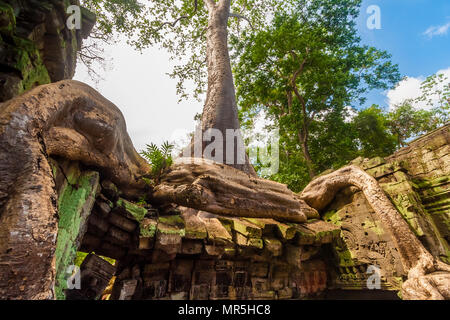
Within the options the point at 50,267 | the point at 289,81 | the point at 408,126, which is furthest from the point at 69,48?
the point at 408,126

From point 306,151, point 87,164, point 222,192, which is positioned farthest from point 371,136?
point 87,164

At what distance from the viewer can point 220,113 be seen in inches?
189

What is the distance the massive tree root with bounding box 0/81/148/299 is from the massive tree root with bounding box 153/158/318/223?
843mm

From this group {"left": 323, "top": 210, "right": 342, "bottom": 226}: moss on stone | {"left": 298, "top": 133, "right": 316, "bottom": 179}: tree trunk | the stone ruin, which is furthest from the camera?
{"left": 298, "top": 133, "right": 316, "bottom": 179}: tree trunk

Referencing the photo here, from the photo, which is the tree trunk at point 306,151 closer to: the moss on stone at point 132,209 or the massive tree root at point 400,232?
the massive tree root at point 400,232

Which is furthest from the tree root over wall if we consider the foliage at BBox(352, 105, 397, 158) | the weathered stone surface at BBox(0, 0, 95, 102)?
the foliage at BBox(352, 105, 397, 158)

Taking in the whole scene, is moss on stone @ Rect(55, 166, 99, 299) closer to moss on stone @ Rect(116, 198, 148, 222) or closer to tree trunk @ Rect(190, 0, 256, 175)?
moss on stone @ Rect(116, 198, 148, 222)

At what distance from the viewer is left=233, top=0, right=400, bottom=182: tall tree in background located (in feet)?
27.3

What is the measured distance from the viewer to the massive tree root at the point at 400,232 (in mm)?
2400

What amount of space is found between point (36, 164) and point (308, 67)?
9.40 metres

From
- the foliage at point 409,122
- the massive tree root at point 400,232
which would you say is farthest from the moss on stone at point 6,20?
the foliage at point 409,122

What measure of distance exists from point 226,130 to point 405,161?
3473 millimetres

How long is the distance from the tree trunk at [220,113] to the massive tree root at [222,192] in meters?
1.16

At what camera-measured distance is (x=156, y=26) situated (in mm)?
9867
